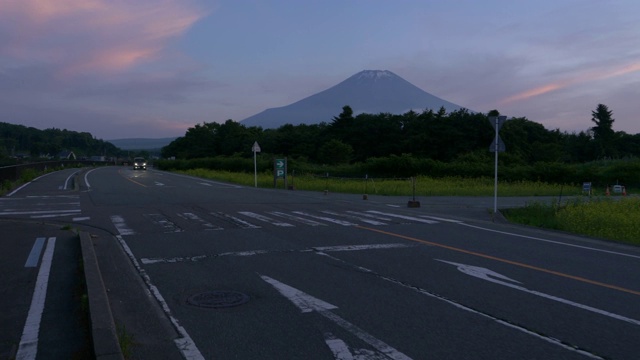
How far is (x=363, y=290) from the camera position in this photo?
7.36 m

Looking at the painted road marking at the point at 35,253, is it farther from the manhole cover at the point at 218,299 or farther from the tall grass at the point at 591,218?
the tall grass at the point at 591,218

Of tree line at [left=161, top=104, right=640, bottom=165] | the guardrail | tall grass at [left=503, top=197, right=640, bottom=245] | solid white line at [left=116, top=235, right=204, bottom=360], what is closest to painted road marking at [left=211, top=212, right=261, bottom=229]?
solid white line at [left=116, top=235, right=204, bottom=360]

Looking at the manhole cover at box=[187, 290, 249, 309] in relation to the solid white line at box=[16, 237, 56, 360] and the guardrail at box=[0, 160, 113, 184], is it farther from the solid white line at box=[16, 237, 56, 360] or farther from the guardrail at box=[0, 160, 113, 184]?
the guardrail at box=[0, 160, 113, 184]

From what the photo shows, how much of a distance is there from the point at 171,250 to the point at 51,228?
469 cm

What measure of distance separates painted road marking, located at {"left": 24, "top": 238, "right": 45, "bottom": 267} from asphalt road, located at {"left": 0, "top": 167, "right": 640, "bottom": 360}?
233mm

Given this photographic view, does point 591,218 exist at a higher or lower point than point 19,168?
lower

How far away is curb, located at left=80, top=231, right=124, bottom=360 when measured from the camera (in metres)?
4.67

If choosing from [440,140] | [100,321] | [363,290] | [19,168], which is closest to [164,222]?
[363,290]

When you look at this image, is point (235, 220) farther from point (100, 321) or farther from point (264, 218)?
point (100, 321)

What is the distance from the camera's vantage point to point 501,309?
21.3 feet

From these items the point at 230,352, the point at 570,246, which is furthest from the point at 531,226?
the point at 230,352

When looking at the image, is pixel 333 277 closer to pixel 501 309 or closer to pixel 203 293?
pixel 203 293

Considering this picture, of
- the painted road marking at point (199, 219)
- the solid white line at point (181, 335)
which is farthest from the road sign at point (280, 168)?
the solid white line at point (181, 335)

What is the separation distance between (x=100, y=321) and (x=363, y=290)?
131 inches
